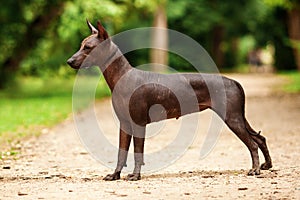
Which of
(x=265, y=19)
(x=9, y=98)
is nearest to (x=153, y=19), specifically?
(x=265, y=19)

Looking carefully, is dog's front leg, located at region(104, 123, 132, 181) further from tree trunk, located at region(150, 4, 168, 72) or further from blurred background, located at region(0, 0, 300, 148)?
tree trunk, located at region(150, 4, 168, 72)

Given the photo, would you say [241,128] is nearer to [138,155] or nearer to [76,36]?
[138,155]

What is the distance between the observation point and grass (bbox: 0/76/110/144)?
639 inches

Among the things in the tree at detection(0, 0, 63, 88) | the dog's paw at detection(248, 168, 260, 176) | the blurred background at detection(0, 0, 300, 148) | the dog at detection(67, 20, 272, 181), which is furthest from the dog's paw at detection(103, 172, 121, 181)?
the tree at detection(0, 0, 63, 88)

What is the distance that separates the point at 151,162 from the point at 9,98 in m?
16.1

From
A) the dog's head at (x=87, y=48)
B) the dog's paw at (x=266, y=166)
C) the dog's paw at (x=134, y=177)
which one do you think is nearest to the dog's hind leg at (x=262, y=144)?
the dog's paw at (x=266, y=166)

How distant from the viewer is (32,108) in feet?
71.4

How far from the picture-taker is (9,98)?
26.4 m

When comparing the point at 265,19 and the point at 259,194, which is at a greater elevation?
the point at 265,19

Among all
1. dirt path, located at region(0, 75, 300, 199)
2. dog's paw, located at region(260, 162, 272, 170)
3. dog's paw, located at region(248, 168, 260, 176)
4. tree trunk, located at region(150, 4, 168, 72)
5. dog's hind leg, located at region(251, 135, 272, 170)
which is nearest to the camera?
dirt path, located at region(0, 75, 300, 199)

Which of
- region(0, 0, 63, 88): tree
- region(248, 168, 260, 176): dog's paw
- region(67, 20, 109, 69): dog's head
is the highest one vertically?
region(0, 0, 63, 88): tree

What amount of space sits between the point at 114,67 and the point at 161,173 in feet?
5.58

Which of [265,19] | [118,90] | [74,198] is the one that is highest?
[265,19]

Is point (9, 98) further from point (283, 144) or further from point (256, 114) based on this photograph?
point (283, 144)
